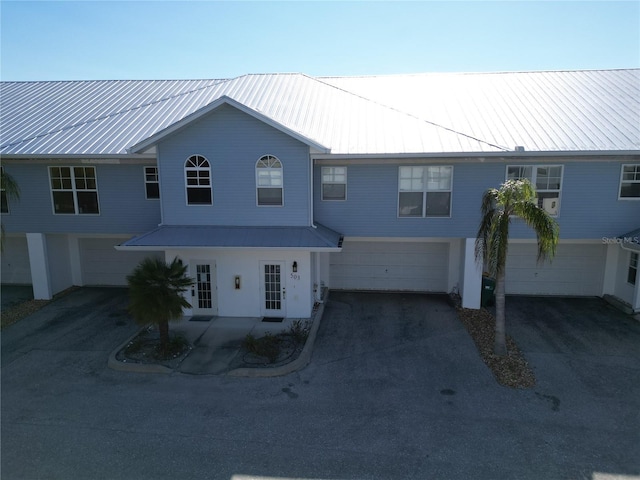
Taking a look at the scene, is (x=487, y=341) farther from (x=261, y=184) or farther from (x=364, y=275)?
(x=261, y=184)

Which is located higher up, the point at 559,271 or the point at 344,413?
the point at 559,271

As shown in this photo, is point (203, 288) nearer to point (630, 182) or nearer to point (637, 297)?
point (630, 182)

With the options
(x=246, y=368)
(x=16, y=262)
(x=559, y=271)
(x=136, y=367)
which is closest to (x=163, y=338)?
(x=136, y=367)

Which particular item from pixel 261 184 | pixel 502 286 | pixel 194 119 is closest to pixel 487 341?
pixel 502 286

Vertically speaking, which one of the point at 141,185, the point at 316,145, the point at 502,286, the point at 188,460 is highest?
the point at 316,145

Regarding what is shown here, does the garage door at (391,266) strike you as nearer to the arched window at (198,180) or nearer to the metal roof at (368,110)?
the metal roof at (368,110)

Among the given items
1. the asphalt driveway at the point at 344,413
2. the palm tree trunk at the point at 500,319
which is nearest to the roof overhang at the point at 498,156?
the palm tree trunk at the point at 500,319
